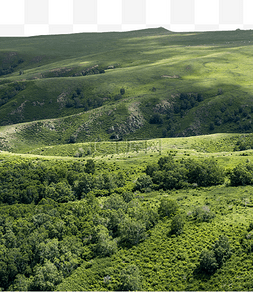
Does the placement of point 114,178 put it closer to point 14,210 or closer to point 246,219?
point 14,210

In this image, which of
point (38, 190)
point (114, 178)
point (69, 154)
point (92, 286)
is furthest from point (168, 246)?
point (69, 154)

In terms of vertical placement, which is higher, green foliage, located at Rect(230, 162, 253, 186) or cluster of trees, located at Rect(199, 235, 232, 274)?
green foliage, located at Rect(230, 162, 253, 186)

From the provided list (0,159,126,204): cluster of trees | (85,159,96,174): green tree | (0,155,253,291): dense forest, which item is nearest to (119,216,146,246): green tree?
(0,155,253,291): dense forest

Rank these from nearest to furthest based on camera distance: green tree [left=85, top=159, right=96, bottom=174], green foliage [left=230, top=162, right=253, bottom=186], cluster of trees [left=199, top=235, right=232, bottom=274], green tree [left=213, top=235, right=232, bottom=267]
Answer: cluster of trees [left=199, top=235, right=232, bottom=274] < green tree [left=213, top=235, right=232, bottom=267] < green foliage [left=230, top=162, right=253, bottom=186] < green tree [left=85, top=159, right=96, bottom=174]

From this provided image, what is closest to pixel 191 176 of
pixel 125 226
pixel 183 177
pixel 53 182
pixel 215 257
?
pixel 183 177

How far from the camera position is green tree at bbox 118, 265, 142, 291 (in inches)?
2576

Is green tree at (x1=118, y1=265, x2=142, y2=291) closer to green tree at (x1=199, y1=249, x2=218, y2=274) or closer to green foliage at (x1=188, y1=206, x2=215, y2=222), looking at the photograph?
green tree at (x1=199, y1=249, x2=218, y2=274)

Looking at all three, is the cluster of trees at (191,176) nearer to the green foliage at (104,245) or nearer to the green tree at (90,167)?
the green tree at (90,167)

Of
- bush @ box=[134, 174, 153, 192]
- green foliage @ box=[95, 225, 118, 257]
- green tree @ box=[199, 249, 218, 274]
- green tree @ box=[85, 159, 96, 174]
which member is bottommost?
green foliage @ box=[95, 225, 118, 257]

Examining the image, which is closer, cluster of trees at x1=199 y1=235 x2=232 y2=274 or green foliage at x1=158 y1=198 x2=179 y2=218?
cluster of trees at x1=199 y1=235 x2=232 y2=274

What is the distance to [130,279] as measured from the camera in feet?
217

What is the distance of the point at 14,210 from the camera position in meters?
97.4

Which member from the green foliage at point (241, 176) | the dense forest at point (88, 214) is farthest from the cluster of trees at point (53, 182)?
the green foliage at point (241, 176)

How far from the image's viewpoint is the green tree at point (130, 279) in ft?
215
